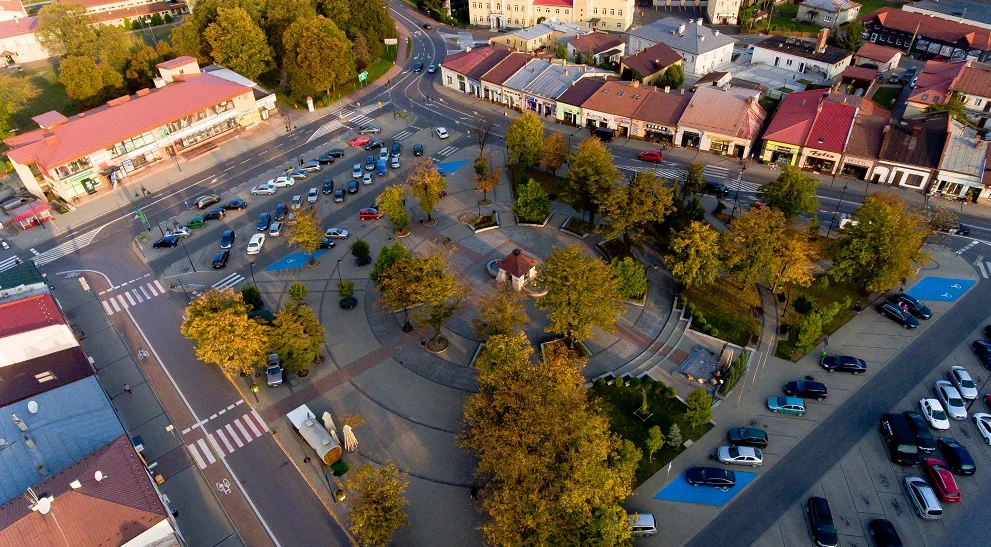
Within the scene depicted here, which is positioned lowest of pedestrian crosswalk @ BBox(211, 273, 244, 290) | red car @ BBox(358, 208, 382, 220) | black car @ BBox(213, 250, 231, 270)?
pedestrian crosswalk @ BBox(211, 273, 244, 290)

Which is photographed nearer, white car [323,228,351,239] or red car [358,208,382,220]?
white car [323,228,351,239]

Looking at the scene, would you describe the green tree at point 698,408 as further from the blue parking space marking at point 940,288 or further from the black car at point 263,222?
the black car at point 263,222

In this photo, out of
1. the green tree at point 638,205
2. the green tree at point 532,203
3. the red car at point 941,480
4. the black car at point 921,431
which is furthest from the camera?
the green tree at point 532,203

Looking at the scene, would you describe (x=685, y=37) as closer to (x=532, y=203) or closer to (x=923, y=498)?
(x=532, y=203)

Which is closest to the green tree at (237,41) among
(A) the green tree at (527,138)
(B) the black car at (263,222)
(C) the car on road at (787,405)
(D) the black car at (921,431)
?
(B) the black car at (263,222)

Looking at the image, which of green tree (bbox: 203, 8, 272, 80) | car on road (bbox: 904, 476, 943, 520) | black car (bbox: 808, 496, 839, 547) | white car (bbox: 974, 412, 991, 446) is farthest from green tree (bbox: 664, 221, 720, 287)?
green tree (bbox: 203, 8, 272, 80)

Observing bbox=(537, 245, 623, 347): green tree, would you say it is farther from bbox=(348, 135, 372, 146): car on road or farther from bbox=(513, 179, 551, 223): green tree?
bbox=(348, 135, 372, 146): car on road

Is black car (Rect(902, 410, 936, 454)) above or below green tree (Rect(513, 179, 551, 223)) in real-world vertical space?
below
